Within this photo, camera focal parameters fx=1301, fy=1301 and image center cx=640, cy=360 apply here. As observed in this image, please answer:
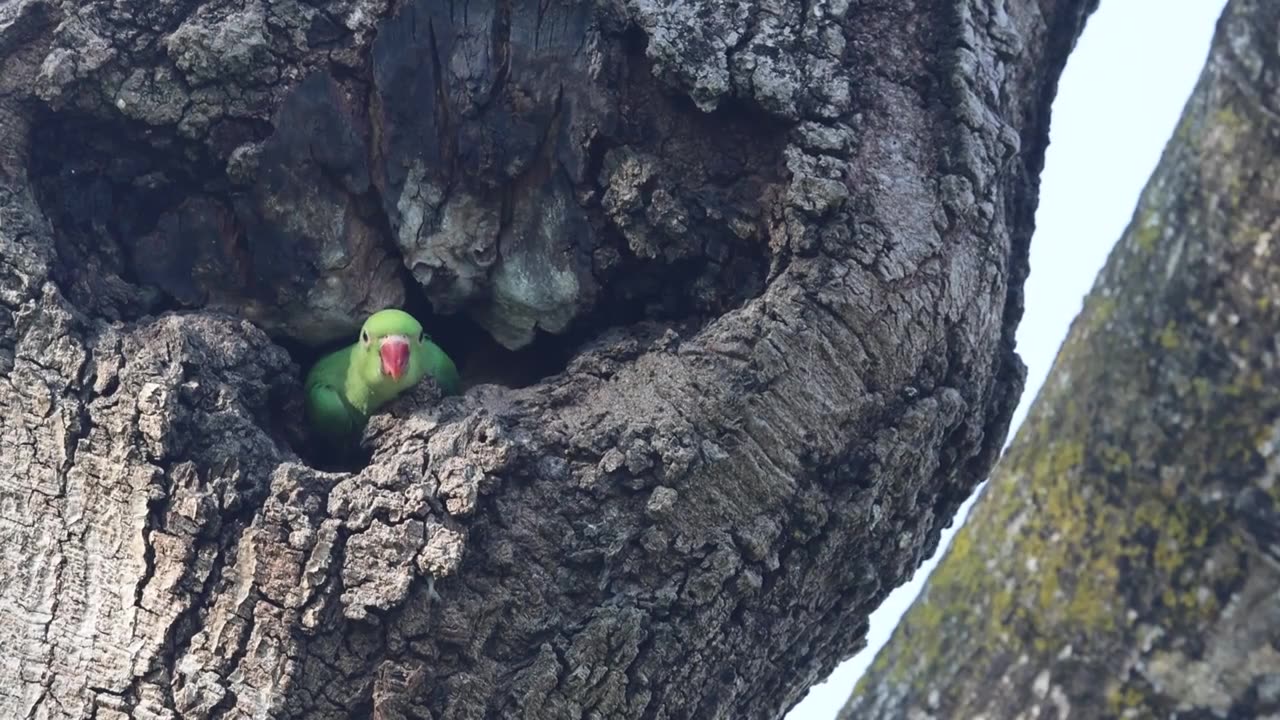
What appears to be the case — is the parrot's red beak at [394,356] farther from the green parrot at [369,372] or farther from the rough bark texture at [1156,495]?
the rough bark texture at [1156,495]

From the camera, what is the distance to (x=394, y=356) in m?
4.79

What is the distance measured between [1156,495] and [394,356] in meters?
3.23

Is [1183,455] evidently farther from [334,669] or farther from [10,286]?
[10,286]

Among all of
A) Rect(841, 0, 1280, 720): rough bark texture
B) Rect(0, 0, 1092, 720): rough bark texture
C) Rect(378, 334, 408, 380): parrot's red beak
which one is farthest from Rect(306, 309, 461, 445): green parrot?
Rect(841, 0, 1280, 720): rough bark texture

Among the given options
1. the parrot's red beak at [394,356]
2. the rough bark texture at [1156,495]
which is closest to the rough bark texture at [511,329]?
the parrot's red beak at [394,356]

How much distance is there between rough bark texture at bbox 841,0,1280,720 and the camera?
2.01 meters

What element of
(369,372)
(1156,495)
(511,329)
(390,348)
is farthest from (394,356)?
(1156,495)

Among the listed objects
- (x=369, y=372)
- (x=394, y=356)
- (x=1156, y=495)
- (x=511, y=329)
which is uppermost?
(x=1156, y=495)

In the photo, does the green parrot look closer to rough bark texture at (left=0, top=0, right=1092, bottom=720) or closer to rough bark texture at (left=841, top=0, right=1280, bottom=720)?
rough bark texture at (left=0, top=0, right=1092, bottom=720)

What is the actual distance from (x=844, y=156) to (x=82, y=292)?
2.41m

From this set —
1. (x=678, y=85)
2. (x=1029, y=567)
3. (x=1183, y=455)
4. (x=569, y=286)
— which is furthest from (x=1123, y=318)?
(x=569, y=286)

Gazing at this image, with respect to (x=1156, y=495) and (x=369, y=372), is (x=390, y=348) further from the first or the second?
(x=1156, y=495)

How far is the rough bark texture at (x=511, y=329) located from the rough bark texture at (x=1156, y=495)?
1.58 m

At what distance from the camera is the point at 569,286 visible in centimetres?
445
